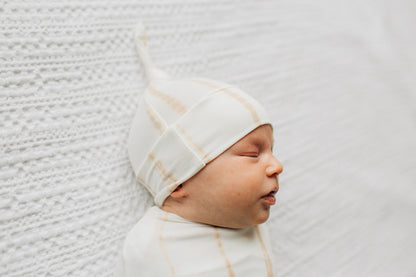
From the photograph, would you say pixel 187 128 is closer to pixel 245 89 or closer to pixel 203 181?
pixel 203 181

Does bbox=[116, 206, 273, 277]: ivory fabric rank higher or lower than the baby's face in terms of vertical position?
lower

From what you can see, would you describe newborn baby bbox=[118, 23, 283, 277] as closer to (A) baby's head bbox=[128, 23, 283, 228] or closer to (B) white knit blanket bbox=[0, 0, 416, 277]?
(A) baby's head bbox=[128, 23, 283, 228]

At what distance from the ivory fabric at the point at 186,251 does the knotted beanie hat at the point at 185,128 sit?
61mm

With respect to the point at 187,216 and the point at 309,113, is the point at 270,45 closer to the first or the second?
the point at 309,113

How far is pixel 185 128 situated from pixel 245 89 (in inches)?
14.2

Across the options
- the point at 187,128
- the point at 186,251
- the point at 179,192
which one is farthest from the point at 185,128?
the point at 186,251

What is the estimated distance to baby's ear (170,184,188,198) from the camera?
0.67 metres

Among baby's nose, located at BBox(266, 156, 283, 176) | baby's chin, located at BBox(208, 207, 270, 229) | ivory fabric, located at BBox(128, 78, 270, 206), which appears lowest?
baby's chin, located at BBox(208, 207, 270, 229)

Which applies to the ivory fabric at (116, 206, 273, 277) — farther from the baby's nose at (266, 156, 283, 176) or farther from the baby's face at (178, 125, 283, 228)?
the baby's nose at (266, 156, 283, 176)

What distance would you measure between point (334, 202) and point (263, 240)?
1.11 feet

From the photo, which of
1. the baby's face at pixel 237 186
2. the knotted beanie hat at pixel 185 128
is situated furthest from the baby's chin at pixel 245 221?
the knotted beanie hat at pixel 185 128

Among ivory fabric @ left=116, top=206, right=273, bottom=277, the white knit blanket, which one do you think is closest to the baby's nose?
ivory fabric @ left=116, top=206, right=273, bottom=277

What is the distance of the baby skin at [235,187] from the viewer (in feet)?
2.11

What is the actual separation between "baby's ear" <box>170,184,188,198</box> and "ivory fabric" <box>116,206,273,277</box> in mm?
45
